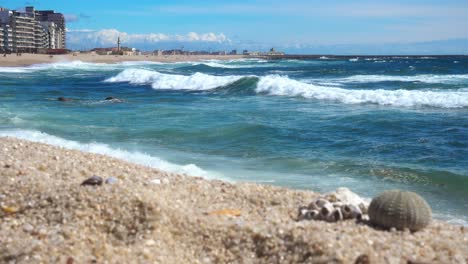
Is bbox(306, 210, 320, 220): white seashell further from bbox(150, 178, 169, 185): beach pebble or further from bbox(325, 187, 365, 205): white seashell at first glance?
bbox(150, 178, 169, 185): beach pebble

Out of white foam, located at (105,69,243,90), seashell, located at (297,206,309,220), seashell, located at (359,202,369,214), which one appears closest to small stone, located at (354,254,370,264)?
seashell, located at (297,206,309,220)

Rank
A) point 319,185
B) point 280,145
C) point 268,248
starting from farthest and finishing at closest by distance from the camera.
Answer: point 280,145 < point 319,185 < point 268,248

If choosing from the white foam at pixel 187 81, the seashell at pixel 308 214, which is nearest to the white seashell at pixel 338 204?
the seashell at pixel 308 214

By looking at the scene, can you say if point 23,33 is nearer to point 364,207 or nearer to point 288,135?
point 288,135

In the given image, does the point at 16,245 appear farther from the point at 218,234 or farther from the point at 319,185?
the point at 319,185

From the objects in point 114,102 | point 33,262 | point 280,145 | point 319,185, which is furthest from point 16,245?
point 114,102

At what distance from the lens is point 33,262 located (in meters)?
4.54

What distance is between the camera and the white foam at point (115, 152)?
9.66 metres

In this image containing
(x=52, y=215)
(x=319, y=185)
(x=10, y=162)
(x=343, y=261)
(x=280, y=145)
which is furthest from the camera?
(x=280, y=145)

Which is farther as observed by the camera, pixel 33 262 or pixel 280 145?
pixel 280 145

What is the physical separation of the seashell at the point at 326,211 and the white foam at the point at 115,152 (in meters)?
3.87

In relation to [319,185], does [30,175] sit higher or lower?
higher

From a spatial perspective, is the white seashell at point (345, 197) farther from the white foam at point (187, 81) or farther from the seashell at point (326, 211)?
the white foam at point (187, 81)

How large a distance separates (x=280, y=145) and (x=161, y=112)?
27.1 ft
